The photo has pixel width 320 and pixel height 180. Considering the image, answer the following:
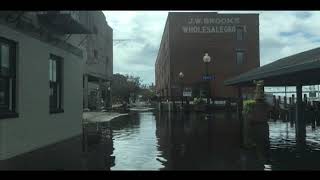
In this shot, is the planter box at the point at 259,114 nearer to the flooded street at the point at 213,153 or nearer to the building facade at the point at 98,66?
the flooded street at the point at 213,153

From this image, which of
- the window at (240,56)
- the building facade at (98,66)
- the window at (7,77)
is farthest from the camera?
the window at (240,56)

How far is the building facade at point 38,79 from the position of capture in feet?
42.5

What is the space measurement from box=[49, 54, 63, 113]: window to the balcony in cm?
99

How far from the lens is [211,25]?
3000 inches

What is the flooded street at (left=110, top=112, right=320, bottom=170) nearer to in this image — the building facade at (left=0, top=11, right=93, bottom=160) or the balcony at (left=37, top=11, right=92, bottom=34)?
the building facade at (left=0, top=11, right=93, bottom=160)

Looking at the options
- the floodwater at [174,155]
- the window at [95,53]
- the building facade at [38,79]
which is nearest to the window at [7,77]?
the building facade at [38,79]

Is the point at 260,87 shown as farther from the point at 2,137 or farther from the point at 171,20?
the point at 171,20

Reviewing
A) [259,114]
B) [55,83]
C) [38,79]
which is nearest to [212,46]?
[259,114]

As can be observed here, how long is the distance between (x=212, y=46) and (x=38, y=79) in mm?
61722

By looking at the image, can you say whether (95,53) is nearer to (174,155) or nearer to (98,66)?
(98,66)

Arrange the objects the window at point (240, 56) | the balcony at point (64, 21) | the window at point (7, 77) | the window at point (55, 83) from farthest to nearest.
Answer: the window at point (240, 56), the window at point (55, 83), the balcony at point (64, 21), the window at point (7, 77)

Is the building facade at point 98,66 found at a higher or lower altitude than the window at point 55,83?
higher

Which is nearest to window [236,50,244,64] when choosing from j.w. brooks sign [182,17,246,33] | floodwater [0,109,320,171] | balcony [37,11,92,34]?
j.w. brooks sign [182,17,246,33]
